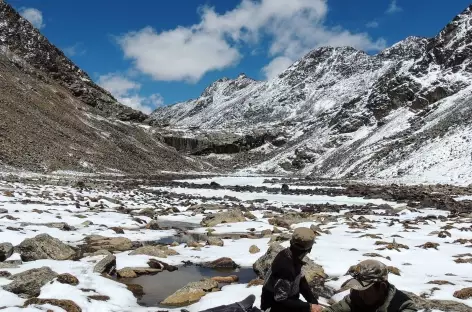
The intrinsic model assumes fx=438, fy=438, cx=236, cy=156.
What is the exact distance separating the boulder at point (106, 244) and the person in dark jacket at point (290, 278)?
26.8 feet

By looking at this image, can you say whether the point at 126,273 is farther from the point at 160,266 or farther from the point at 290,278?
the point at 290,278

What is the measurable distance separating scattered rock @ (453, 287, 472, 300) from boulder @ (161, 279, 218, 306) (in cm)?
485

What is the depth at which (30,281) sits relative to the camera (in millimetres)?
8602

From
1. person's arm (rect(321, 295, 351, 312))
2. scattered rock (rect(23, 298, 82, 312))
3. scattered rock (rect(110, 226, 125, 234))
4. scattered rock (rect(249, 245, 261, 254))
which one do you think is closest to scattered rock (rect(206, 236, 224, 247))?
scattered rock (rect(249, 245, 261, 254))

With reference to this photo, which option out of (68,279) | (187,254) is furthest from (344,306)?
(187,254)

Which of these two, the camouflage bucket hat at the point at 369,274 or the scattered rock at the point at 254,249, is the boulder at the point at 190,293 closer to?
the scattered rock at the point at 254,249

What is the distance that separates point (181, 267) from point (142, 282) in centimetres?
168

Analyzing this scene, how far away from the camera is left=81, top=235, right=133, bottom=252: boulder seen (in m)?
13.3

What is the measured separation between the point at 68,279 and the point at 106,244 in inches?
189

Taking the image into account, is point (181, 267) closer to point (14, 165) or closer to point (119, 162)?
point (14, 165)

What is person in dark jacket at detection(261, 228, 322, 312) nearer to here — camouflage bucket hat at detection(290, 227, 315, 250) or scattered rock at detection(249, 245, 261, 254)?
camouflage bucket hat at detection(290, 227, 315, 250)

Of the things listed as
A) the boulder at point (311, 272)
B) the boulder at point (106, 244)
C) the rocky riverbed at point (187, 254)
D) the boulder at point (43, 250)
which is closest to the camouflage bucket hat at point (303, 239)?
the rocky riverbed at point (187, 254)

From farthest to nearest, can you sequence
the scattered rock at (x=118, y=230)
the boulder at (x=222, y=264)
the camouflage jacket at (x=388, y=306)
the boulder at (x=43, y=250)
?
the scattered rock at (x=118, y=230) → the boulder at (x=222, y=264) → the boulder at (x=43, y=250) → the camouflage jacket at (x=388, y=306)

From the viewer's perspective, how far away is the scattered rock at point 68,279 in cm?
888
